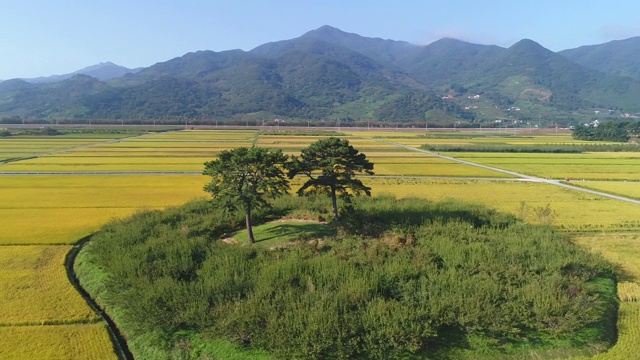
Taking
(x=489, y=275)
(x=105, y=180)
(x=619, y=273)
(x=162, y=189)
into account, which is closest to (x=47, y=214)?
(x=162, y=189)

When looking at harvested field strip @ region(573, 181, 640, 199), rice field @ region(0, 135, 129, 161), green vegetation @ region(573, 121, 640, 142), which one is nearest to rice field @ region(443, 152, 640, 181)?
harvested field strip @ region(573, 181, 640, 199)

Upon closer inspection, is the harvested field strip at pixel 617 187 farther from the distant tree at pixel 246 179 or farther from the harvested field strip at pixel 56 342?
the harvested field strip at pixel 56 342

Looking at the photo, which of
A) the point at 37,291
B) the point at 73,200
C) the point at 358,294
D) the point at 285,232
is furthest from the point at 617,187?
the point at 73,200

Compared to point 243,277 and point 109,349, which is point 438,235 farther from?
point 109,349

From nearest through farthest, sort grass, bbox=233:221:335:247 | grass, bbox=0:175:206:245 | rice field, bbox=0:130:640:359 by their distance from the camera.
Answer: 1. rice field, bbox=0:130:640:359
2. grass, bbox=233:221:335:247
3. grass, bbox=0:175:206:245

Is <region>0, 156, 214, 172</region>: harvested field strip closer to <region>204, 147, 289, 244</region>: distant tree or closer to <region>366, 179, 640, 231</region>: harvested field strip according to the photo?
<region>366, 179, 640, 231</region>: harvested field strip
